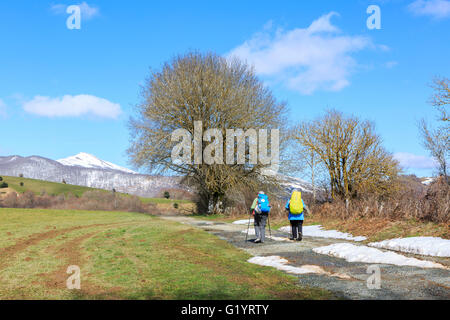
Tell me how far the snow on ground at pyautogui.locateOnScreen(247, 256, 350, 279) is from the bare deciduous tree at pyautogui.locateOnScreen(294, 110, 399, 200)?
22.6m

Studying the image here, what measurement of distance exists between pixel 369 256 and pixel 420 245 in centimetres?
247

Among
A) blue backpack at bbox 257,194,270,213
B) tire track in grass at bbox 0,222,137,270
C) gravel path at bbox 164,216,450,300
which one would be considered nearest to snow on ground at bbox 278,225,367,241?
blue backpack at bbox 257,194,270,213

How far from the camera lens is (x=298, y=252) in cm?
1144

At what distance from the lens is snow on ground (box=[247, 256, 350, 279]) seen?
829 cm

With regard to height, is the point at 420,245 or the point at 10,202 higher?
the point at 420,245

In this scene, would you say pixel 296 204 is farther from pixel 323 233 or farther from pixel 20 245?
pixel 20 245

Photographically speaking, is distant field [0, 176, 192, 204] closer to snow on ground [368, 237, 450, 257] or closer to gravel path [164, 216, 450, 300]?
snow on ground [368, 237, 450, 257]

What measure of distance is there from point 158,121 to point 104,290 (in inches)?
1065

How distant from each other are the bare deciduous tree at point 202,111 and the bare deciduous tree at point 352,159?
15.3 feet

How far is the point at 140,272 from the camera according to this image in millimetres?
8500

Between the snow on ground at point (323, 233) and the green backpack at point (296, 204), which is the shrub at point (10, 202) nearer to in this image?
the snow on ground at point (323, 233)

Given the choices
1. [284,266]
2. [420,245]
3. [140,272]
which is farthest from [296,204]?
[140,272]

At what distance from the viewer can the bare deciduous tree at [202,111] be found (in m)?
32.5
